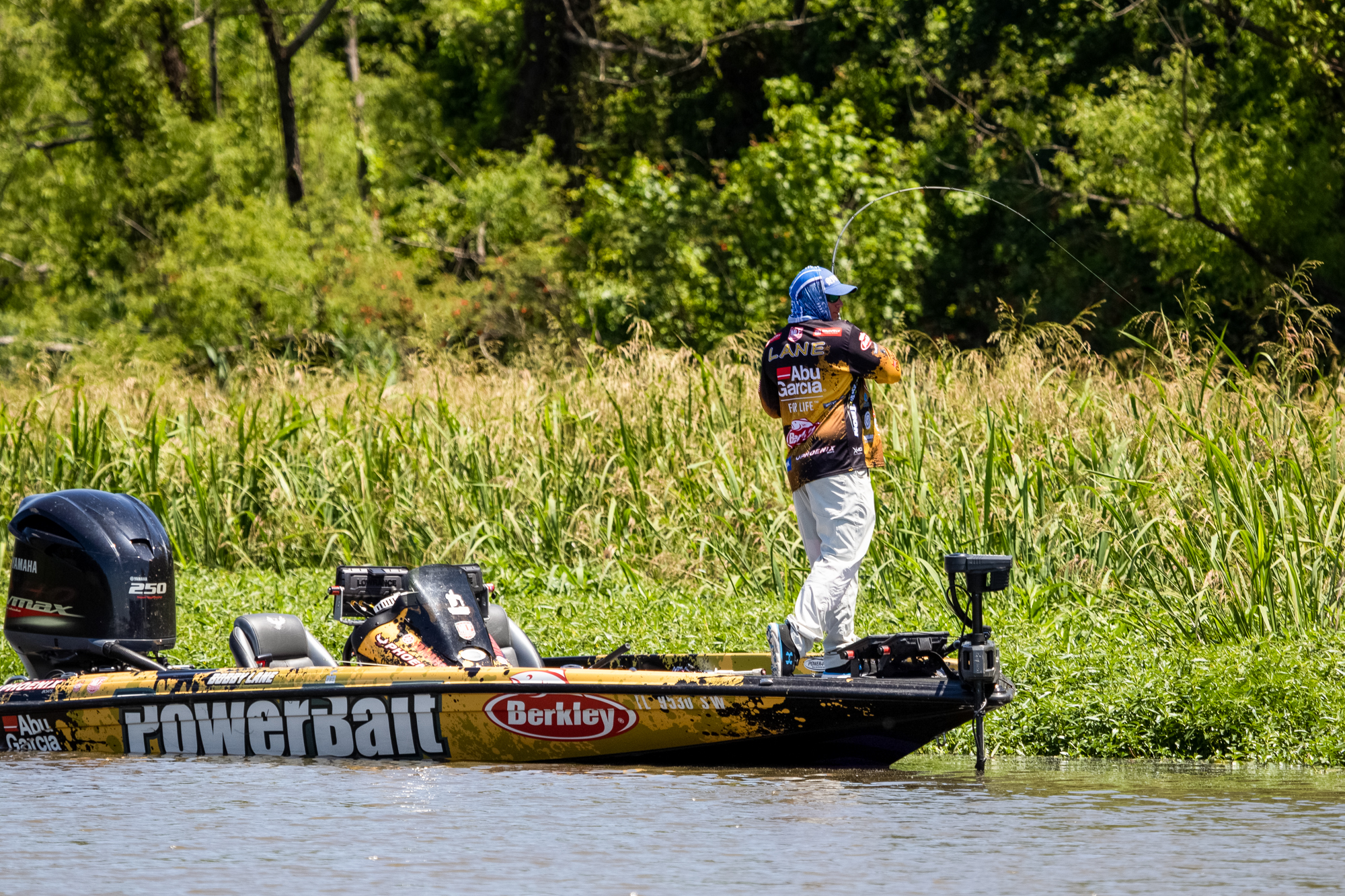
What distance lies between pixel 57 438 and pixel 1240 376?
9.13m

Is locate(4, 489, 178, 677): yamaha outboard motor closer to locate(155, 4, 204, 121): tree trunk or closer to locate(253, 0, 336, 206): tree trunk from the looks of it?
Answer: locate(253, 0, 336, 206): tree trunk

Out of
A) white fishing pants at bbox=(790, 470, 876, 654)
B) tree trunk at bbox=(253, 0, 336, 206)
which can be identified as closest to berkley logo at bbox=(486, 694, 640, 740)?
white fishing pants at bbox=(790, 470, 876, 654)

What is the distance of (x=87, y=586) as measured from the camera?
7.39m

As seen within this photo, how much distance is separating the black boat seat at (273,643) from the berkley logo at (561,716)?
3.91ft

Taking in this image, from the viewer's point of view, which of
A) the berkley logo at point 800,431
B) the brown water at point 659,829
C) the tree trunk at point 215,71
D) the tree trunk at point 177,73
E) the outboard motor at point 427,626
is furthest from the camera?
the tree trunk at point 177,73

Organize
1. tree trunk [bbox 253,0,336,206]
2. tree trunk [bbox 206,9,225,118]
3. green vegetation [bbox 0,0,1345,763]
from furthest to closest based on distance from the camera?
1. tree trunk [bbox 206,9,225,118]
2. tree trunk [bbox 253,0,336,206]
3. green vegetation [bbox 0,0,1345,763]

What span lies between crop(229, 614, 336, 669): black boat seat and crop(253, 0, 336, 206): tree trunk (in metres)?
23.4

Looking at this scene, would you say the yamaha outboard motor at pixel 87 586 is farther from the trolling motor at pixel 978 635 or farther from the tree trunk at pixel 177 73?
the tree trunk at pixel 177 73

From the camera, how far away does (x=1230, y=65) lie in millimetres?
20344

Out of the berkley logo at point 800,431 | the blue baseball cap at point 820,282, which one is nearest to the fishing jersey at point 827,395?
the berkley logo at point 800,431

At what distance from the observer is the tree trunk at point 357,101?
1464 inches

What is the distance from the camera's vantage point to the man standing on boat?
23.5 ft

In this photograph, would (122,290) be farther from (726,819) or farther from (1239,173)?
(726,819)

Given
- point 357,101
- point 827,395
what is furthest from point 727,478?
point 357,101
